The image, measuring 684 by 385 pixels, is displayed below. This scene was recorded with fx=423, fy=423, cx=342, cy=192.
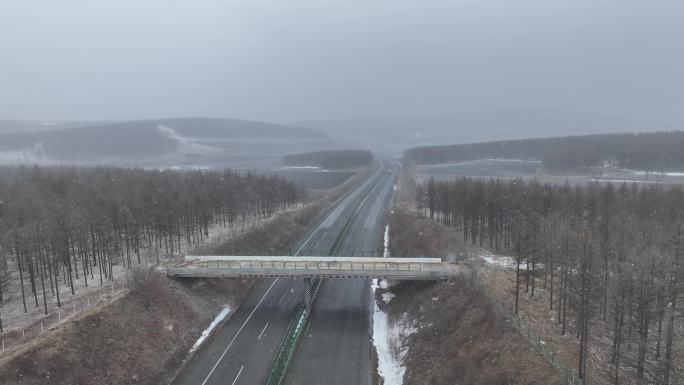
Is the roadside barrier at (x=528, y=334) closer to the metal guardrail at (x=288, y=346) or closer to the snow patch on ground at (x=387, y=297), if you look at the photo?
the snow patch on ground at (x=387, y=297)

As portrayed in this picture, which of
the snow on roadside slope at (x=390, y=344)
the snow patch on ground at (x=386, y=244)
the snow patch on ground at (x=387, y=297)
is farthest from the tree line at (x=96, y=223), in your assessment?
the snow on roadside slope at (x=390, y=344)

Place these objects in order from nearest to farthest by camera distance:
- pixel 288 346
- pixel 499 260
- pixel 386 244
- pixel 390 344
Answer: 1. pixel 288 346
2. pixel 390 344
3. pixel 499 260
4. pixel 386 244

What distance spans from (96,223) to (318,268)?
3315cm

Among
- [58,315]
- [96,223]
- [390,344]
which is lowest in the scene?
[390,344]

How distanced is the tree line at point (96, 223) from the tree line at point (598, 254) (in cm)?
4987

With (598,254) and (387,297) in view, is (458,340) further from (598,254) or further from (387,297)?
(387,297)

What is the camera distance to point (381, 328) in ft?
168

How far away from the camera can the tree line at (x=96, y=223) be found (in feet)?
174

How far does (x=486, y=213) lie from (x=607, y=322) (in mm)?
45580

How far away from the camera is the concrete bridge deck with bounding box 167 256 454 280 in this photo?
53.6 meters

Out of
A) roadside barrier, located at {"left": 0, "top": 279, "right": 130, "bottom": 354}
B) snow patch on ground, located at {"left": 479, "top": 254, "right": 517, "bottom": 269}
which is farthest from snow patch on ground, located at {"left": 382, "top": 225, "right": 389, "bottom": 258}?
roadside barrier, located at {"left": 0, "top": 279, "right": 130, "bottom": 354}

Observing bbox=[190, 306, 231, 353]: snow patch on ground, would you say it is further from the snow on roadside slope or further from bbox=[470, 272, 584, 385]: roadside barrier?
bbox=[470, 272, 584, 385]: roadside barrier

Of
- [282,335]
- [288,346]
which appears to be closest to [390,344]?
[288,346]

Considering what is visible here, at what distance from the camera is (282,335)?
48.7 m
